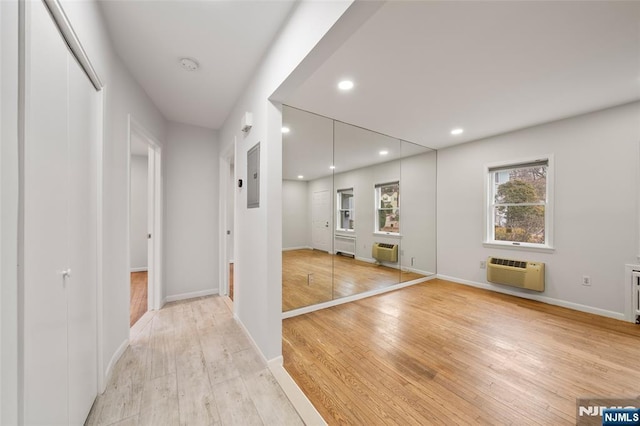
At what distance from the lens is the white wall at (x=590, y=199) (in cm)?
282

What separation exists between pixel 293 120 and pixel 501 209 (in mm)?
3788

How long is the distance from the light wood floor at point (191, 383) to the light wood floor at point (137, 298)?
1.14ft

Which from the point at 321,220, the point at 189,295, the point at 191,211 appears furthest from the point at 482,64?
the point at 189,295

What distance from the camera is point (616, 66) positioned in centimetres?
212

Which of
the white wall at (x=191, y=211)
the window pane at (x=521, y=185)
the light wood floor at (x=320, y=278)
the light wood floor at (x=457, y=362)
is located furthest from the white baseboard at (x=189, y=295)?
the window pane at (x=521, y=185)

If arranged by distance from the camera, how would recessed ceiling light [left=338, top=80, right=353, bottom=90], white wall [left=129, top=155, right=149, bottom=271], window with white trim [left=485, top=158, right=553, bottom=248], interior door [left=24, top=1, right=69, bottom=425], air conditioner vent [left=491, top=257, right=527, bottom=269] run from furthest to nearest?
white wall [left=129, top=155, right=149, bottom=271] → air conditioner vent [left=491, top=257, right=527, bottom=269] → window with white trim [left=485, top=158, right=553, bottom=248] → recessed ceiling light [left=338, top=80, right=353, bottom=90] → interior door [left=24, top=1, right=69, bottom=425]

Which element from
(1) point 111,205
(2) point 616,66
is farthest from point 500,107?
(1) point 111,205

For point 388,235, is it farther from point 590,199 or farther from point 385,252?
point 590,199

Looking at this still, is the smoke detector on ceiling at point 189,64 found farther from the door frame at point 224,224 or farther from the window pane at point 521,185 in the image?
the window pane at point 521,185

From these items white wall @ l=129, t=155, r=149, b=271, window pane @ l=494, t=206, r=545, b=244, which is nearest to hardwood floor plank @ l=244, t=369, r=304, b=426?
window pane @ l=494, t=206, r=545, b=244

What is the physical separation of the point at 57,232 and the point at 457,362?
294 centimetres

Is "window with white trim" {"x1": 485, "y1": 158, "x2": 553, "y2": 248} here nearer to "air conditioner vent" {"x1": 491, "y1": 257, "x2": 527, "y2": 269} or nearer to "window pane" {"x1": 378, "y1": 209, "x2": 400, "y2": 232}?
"air conditioner vent" {"x1": 491, "y1": 257, "x2": 527, "y2": 269}

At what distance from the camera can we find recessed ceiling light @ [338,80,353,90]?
91.8 inches

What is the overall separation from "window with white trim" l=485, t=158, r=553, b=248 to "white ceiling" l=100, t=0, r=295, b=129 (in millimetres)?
4147
